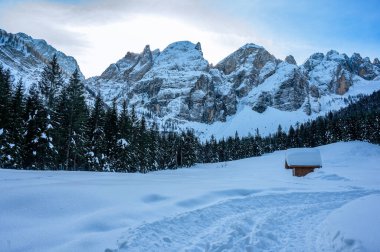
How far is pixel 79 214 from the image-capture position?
7.59 metres

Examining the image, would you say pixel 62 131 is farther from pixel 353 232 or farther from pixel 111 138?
pixel 353 232

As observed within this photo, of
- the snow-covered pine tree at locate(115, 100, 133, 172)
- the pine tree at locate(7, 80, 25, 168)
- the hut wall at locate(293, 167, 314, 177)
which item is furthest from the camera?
the snow-covered pine tree at locate(115, 100, 133, 172)

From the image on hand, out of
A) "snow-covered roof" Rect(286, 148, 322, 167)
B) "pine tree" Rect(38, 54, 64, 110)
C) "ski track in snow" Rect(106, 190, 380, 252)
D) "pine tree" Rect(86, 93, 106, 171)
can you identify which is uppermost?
"pine tree" Rect(38, 54, 64, 110)

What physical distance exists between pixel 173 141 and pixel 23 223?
222ft

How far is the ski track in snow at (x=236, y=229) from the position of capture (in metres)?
6.77

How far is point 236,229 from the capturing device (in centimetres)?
823

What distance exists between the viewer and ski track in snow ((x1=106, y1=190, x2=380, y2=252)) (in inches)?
267

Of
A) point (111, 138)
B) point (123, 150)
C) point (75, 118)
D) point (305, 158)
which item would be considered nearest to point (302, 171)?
point (305, 158)

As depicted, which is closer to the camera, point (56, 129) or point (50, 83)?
point (56, 129)

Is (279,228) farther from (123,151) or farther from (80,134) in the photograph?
(123,151)

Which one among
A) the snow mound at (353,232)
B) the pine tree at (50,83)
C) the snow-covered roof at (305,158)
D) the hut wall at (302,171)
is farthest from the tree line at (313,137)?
the snow mound at (353,232)

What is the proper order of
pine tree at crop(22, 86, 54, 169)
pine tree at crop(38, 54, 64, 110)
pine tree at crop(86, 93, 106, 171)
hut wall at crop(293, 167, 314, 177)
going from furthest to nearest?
hut wall at crop(293, 167, 314, 177), pine tree at crop(86, 93, 106, 171), pine tree at crop(38, 54, 64, 110), pine tree at crop(22, 86, 54, 169)

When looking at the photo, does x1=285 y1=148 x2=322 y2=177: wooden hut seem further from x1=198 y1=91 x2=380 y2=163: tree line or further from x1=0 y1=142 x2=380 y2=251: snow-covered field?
x1=198 y1=91 x2=380 y2=163: tree line

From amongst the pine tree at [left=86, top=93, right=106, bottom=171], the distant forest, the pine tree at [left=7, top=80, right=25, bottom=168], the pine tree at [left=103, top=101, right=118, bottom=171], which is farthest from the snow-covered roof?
the pine tree at [left=7, top=80, right=25, bottom=168]
